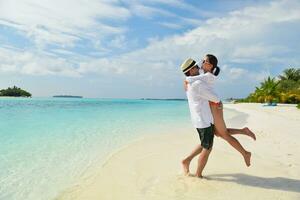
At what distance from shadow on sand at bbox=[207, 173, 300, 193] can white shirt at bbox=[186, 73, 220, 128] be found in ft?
2.83

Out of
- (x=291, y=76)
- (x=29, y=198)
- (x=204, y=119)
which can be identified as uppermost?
(x=291, y=76)

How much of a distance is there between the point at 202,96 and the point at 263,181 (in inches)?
55.5

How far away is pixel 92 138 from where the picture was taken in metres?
10.6

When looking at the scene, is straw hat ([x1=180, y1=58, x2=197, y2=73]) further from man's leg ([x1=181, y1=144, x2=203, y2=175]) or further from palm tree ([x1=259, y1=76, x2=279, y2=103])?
palm tree ([x1=259, y1=76, x2=279, y2=103])

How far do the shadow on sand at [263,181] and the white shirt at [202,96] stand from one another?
34.0 inches

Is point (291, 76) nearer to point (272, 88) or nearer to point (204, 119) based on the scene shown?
point (272, 88)

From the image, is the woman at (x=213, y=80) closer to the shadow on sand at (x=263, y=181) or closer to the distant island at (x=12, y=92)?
the shadow on sand at (x=263, y=181)

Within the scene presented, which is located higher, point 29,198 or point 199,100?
point 199,100

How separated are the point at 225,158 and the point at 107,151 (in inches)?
117

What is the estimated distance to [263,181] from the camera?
470 cm

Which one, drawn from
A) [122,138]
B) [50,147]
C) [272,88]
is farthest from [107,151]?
[272,88]

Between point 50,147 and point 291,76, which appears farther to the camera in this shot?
point 291,76

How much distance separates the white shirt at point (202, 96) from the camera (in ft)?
14.9

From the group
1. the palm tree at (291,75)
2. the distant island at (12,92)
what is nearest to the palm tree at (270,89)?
the palm tree at (291,75)
